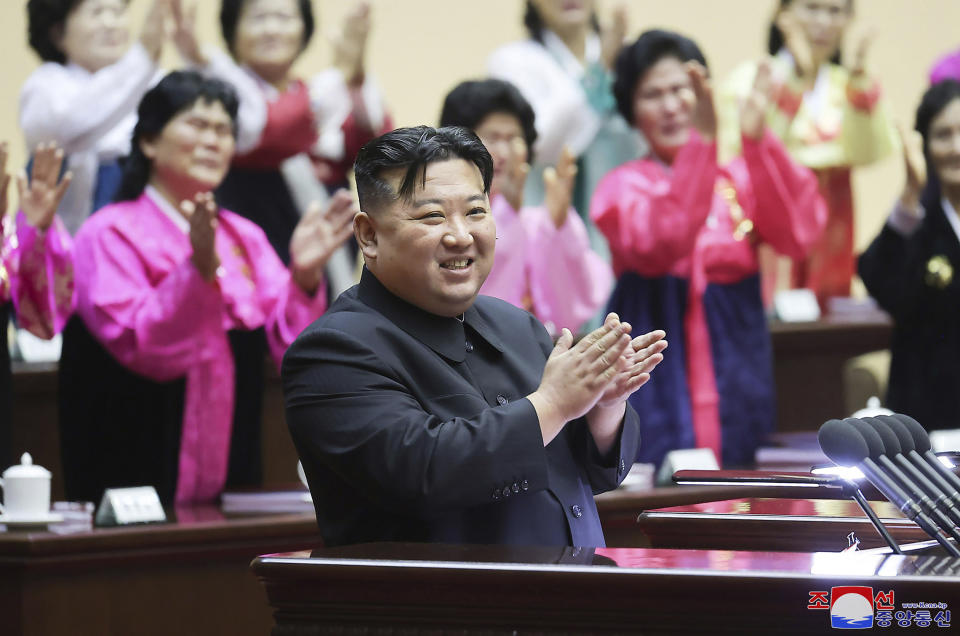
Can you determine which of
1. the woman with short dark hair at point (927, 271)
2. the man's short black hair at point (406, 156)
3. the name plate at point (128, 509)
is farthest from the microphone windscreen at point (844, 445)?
the woman with short dark hair at point (927, 271)

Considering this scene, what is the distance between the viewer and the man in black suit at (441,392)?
176 centimetres

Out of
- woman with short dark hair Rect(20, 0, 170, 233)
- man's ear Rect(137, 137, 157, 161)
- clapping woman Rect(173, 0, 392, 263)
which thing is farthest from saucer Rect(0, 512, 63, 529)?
clapping woman Rect(173, 0, 392, 263)

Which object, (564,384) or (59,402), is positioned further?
(59,402)

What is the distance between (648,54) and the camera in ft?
13.8

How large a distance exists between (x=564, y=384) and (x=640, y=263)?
2352 millimetres

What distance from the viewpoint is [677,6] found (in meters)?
7.03

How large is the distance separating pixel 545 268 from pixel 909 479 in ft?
8.49

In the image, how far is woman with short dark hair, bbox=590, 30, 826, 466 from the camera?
4.02 m

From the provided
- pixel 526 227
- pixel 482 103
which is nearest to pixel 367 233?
pixel 482 103

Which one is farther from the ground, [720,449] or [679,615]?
[679,615]

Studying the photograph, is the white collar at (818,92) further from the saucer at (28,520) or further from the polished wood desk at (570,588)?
the polished wood desk at (570,588)

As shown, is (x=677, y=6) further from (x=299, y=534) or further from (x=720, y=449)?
(x=299, y=534)

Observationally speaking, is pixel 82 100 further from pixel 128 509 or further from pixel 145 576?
pixel 145 576

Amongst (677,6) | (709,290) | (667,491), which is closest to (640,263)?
(709,290)
